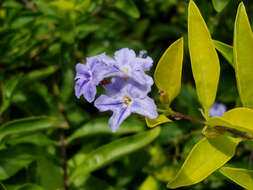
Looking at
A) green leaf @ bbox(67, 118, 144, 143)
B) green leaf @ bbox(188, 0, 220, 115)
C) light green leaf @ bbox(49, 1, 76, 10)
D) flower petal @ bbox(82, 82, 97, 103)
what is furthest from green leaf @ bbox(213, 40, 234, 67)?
light green leaf @ bbox(49, 1, 76, 10)

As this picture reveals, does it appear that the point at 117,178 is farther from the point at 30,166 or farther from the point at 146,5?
the point at 146,5

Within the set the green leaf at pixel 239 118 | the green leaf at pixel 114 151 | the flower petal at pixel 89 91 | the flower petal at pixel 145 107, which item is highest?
the green leaf at pixel 239 118

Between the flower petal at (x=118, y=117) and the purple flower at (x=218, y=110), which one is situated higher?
the flower petal at (x=118, y=117)

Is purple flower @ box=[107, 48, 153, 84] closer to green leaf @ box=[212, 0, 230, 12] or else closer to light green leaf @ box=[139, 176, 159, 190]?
green leaf @ box=[212, 0, 230, 12]

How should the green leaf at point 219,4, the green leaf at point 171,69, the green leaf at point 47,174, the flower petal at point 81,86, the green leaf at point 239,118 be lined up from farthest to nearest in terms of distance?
the green leaf at point 47,174 < the green leaf at point 219,4 < the flower petal at point 81,86 < the green leaf at point 171,69 < the green leaf at point 239,118

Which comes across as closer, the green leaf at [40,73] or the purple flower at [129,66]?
the purple flower at [129,66]

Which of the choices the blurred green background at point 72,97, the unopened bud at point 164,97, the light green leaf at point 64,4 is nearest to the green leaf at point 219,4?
the blurred green background at point 72,97

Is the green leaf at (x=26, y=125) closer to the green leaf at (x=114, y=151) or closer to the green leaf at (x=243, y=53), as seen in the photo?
the green leaf at (x=114, y=151)
